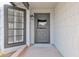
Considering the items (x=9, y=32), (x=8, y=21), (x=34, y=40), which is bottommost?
(x=34, y=40)

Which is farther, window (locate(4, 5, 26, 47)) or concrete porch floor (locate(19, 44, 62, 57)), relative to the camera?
window (locate(4, 5, 26, 47))

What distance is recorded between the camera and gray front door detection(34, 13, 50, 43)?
8939mm

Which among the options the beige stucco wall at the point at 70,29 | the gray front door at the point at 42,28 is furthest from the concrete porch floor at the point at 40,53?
the gray front door at the point at 42,28

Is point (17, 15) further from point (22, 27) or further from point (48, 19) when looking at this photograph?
point (48, 19)

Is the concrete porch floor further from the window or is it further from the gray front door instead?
the gray front door

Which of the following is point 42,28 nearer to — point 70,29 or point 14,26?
point 14,26

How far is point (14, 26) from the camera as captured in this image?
7004 millimetres

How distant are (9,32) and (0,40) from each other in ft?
1.83

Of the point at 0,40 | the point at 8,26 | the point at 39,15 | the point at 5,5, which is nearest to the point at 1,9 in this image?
the point at 5,5

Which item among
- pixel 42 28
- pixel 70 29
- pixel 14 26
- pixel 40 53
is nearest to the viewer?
pixel 70 29

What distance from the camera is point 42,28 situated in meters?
9.03

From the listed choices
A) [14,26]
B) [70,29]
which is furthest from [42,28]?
[70,29]

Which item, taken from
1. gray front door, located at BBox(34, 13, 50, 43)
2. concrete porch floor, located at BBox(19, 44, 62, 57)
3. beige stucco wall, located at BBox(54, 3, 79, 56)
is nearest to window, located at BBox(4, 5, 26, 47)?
concrete porch floor, located at BBox(19, 44, 62, 57)

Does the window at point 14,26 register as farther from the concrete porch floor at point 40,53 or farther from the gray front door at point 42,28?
the gray front door at point 42,28
